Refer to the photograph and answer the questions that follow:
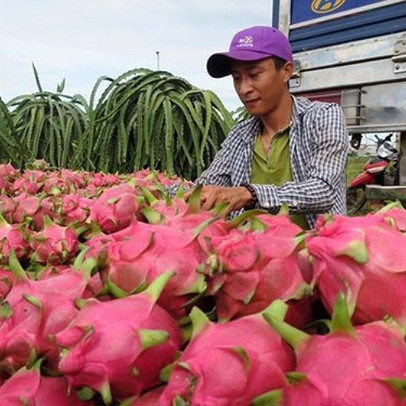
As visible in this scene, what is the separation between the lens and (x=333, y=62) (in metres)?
Answer: 4.86

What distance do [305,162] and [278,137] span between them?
193mm

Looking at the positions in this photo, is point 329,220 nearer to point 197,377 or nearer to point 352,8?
point 197,377

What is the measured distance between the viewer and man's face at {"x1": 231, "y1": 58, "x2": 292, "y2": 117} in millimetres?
2355

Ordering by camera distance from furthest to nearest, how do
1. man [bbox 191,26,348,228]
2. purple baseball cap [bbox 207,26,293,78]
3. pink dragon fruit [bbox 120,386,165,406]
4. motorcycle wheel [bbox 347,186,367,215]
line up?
motorcycle wheel [bbox 347,186,367,215]
purple baseball cap [bbox 207,26,293,78]
man [bbox 191,26,348,228]
pink dragon fruit [bbox 120,386,165,406]

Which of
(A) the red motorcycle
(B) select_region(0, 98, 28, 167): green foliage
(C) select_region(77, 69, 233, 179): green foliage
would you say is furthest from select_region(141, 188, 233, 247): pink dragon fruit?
(A) the red motorcycle

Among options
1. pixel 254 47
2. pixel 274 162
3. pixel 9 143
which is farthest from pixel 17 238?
pixel 9 143

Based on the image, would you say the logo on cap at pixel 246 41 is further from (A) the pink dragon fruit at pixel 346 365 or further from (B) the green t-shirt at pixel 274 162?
(A) the pink dragon fruit at pixel 346 365

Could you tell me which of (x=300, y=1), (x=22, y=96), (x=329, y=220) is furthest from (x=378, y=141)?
(x=329, y=220)

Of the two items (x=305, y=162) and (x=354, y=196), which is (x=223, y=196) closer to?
(x=305, y=162)

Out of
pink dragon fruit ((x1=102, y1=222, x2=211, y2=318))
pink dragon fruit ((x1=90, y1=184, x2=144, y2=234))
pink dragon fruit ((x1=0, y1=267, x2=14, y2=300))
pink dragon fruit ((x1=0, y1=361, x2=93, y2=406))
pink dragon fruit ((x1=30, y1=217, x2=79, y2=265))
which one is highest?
pink dragon fruit ((x1=102, y1=222, x2=211, y2=318))

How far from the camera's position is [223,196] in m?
1.60

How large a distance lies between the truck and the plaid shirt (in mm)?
1979

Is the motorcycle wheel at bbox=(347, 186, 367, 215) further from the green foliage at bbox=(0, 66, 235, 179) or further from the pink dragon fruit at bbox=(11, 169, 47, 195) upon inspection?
the pink dragon fruit at bbox=(11, 169, 47, 195)

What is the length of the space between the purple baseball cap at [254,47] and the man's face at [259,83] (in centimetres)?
4
